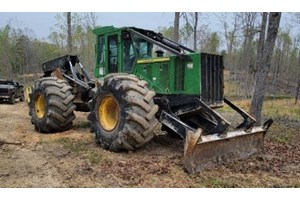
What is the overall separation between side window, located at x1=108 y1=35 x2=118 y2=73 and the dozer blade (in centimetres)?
338

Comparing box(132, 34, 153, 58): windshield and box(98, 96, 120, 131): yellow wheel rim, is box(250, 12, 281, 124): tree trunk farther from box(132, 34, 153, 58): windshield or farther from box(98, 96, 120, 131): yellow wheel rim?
box(98, 96, 120, 131): yellow wheel rim

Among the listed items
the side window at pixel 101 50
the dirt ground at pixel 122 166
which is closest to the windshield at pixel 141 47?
the side window at pixel 101 50

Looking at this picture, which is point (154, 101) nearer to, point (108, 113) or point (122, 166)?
point (108, 113)

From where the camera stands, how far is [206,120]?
730 cm

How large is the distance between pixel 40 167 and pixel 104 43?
3943 mm

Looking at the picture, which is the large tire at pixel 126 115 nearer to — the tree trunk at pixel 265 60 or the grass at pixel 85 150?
the grass at pixel 85 150

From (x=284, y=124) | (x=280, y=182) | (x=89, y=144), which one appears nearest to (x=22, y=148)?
(x=89, y=144)

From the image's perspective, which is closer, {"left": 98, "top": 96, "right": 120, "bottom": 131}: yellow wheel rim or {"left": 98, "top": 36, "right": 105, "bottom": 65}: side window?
{"left": 98, "top": 96, "right": 120, "bottom": 131}: yellow wheel rim

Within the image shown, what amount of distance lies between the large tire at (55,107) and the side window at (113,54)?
1.25 metres

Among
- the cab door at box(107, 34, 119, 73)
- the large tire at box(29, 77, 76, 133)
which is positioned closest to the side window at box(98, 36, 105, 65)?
the cab door at box(107, 34, 119, 73)

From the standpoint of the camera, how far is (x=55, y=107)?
856 cm

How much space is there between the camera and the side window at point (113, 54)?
8391mm

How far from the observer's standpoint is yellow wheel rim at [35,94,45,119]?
30.7 ft
